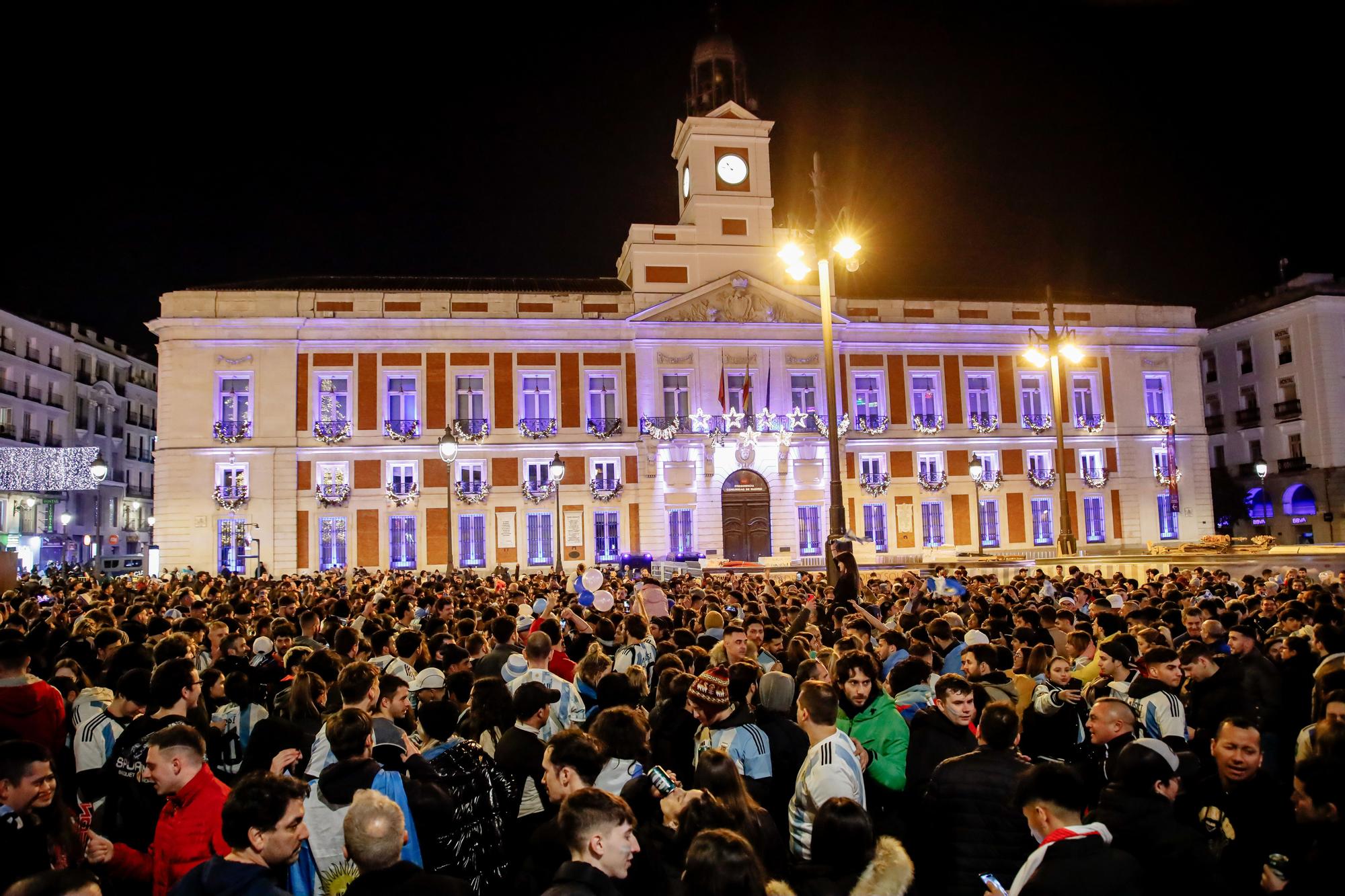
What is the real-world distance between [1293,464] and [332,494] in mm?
44250

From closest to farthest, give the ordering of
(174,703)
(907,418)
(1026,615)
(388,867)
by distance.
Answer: (388,867), (174,703), (1026,615), (907,418)

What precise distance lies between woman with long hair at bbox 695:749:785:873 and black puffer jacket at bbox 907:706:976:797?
1.40 metres

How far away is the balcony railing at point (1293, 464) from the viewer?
4525 cm

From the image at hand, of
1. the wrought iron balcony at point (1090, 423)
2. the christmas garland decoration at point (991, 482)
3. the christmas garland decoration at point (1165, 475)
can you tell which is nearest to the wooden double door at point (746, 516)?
the christmas garland decoration at point (991, 482)

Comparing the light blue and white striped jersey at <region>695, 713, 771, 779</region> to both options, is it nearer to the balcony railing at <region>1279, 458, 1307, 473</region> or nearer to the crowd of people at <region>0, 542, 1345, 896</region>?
the crowd of people at <region>0, 542, 1345, 896</region>

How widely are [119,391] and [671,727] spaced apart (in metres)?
62.7

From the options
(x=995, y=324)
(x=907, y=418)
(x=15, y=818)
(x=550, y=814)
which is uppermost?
(x=995, y=324)

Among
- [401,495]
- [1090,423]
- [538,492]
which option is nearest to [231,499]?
[401,495]

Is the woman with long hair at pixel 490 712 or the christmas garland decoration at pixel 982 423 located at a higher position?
the christmas garland decoration at pixel 982 423

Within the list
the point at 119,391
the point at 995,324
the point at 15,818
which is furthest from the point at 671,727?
the point at 119,391

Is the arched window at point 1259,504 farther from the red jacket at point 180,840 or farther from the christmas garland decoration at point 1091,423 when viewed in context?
the red jacket at point 180,840

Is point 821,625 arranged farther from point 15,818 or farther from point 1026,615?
point 15,818

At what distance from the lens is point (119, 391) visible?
5828 cm

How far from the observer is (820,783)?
4.59m
